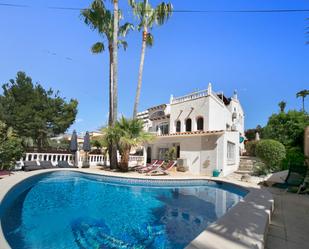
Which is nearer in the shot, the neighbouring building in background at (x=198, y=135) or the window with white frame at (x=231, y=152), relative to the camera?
the neighbouring building in background at (x=198, y=135)

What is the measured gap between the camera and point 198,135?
19.6 m

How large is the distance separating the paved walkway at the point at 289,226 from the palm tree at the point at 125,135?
36.5 ft

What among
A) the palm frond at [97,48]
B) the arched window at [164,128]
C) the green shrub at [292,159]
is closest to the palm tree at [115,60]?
the palm frond at [97,48]

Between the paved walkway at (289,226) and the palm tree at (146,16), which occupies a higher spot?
the palm tree at (146,16)

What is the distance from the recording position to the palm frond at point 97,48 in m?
21.8

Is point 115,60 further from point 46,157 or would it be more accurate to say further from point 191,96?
point 46,157

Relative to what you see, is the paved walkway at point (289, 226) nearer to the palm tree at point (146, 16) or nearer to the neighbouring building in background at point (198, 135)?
the neighbouring building in background at point (198, 135)

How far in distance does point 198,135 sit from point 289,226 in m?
14.1

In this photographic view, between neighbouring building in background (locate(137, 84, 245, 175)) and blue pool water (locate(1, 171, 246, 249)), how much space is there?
17.8 feet

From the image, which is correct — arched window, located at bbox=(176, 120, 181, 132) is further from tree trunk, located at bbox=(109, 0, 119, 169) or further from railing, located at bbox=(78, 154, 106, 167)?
railing, located at bbox=(78, 154, 106, 167)

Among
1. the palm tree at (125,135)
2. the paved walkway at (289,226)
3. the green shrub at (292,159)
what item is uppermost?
the palm tree at (125,135)

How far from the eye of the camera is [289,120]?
96.5 feet

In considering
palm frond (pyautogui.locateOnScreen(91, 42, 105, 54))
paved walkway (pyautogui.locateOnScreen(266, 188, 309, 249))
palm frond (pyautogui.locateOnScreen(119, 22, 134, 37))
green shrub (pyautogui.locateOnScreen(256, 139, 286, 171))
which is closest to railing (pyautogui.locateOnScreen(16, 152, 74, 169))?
palm frond (pyautogui.locateOnScreen(91, 42, 105, 54))

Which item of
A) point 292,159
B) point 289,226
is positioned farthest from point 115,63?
point 292,159
